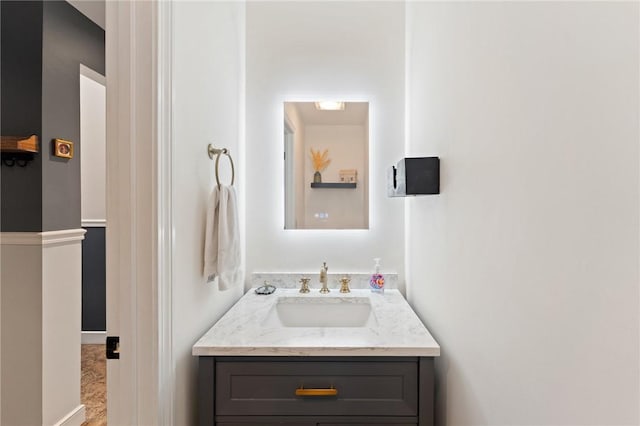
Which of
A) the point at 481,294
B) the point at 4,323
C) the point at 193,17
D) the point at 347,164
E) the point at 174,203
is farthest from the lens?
the point at 347,164

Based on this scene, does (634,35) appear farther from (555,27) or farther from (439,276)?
(439,276)

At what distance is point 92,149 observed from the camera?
3525mm

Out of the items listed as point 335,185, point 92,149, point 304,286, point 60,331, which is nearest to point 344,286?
point 304,286

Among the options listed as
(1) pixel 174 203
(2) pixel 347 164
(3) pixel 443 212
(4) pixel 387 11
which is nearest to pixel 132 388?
(1) pixel 174 203

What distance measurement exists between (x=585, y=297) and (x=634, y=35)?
1.24 ft

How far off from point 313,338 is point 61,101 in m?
2.00

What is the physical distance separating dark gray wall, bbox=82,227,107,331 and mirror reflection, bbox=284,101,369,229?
A: 7.69 feet

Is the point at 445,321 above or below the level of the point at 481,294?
below

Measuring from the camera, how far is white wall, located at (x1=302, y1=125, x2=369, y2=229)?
2.02 meters

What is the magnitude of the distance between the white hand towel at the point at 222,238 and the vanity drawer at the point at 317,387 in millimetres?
350

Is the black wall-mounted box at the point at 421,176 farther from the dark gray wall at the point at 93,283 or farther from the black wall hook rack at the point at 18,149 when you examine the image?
the dark gray wall at the point at 93,283

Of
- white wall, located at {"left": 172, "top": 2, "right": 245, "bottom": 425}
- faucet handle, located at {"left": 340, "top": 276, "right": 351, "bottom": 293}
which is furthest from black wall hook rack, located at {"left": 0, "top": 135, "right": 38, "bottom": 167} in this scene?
faucet handle, located at {"left": 340, "top": 276, "right": 351, "bottom": 293}

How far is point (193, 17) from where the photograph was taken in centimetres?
123

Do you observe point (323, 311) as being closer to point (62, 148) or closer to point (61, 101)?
point (62, 148)
